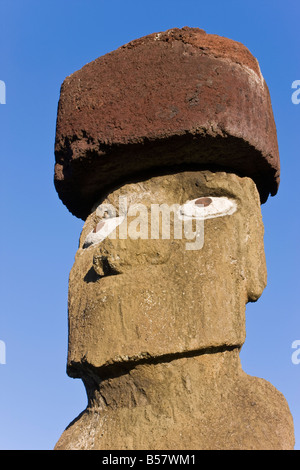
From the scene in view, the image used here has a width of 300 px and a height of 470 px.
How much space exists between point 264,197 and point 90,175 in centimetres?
124

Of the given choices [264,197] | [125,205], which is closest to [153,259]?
[125,205]

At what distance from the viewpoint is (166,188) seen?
4.54 m

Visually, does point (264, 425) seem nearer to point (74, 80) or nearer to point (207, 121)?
point (207, 121)

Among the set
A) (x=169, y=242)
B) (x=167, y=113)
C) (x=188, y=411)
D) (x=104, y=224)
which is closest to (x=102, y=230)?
(x=104, y=224)

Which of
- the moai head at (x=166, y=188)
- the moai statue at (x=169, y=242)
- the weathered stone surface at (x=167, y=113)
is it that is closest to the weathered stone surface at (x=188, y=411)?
the moai statue at (x=169, y=242)

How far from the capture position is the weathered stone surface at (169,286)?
4.07 meters

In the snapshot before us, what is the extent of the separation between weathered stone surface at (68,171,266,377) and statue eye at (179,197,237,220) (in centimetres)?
3

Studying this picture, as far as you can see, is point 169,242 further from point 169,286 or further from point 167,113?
point 167,113

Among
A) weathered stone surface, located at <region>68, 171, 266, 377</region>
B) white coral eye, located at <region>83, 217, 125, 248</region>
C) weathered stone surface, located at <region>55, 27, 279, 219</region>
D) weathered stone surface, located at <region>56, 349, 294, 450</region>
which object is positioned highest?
weathered stone surface, located at <region>55, 27, 279, 219</region>

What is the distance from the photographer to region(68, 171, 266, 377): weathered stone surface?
13.3 ft

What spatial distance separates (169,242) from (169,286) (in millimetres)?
291

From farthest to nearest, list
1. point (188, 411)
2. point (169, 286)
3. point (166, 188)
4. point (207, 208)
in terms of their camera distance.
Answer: point (166, 188) → point (207, 208) → point (169, 286) → point (188, 411)

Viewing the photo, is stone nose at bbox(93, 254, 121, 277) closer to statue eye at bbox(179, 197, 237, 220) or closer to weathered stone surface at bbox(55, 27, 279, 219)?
statue eye at bbox(179, 197, 237, 220)

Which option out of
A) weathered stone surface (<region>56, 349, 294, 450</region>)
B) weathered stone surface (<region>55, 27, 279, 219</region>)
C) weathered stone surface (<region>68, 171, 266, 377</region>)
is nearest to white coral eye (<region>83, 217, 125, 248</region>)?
weathered stone surface (<region>68, 171, 266, 377</region>)
